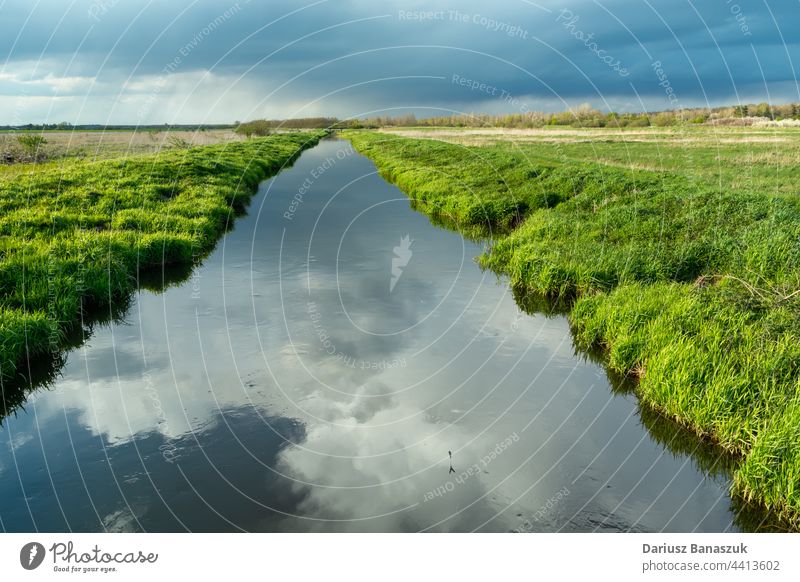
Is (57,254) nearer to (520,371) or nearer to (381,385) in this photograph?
(381,385)

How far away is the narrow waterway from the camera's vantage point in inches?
306

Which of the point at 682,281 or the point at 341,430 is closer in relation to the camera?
the point at 341,430

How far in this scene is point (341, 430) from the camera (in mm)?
9820

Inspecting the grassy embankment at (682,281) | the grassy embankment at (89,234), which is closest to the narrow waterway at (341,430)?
the grassy embankment at (682,281)

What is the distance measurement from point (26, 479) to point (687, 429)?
34.1 ft

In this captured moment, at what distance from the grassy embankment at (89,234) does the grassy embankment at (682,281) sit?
11.4 m

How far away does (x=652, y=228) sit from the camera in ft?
64.8

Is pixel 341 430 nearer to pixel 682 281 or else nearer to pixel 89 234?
pixel 682 281

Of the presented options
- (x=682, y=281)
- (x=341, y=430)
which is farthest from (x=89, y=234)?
(x=682, y=281)

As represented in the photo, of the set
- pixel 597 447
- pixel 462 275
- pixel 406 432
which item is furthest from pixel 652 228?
pixel 406 432

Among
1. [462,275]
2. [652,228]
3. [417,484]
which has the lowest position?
[417,484]

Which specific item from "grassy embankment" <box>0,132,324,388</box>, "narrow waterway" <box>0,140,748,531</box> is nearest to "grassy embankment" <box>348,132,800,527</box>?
"narrow waterway" <box>0,140,748,531</box>

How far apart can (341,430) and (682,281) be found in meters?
11.2
